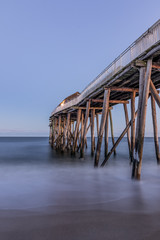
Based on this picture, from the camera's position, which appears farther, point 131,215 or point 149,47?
point 149,47

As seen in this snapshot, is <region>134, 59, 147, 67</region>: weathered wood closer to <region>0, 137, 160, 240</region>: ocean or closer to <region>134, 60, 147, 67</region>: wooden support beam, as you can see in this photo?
<region>134, 60, 147, 67</region>: wooden support beam

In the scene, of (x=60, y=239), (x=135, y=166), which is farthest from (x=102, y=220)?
(x=135, y=166)

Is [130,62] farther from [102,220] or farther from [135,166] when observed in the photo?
[102,220]

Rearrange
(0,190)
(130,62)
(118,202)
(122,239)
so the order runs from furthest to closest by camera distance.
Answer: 1. (130,62)
2. (0,190)
3. (118,202)
4. (122,239)

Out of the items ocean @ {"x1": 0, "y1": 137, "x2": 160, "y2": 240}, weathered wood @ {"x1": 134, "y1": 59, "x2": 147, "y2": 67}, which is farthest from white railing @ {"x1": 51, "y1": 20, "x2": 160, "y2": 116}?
ocean @ {"x1": 0, "y1": 137, "x2": 160, "y2": 240}

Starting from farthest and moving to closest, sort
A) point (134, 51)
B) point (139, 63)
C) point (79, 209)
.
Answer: point (134, 51)
point (139, 63)
point (79, 209)

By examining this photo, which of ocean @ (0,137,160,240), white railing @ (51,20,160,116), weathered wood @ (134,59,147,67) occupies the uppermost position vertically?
white railing @ (51,20,160,116)

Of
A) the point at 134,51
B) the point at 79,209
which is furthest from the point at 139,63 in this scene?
the point at 79,209

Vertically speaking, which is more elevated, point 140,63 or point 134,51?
point 134,51

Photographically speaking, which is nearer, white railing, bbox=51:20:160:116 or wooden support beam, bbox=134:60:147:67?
white railing, bbox=51:20:160:116

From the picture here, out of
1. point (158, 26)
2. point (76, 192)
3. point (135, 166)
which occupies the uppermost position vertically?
point (158, 26)

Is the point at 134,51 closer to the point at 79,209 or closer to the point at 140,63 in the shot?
the point at 140,63

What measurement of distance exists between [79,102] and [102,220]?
12.4 meters

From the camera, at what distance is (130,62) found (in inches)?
301
